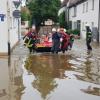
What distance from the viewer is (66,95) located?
37.7 feet

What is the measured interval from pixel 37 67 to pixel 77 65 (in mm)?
1930

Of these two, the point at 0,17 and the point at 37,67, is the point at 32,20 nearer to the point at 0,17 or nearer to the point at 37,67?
the point at 0,17

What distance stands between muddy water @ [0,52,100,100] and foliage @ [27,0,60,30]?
31930mm

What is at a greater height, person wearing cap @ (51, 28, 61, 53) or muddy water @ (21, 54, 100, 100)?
person wearing cap @ (51, 28, 61, 53)

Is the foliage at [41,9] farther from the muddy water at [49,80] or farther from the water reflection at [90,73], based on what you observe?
the water reflection at [90,73]

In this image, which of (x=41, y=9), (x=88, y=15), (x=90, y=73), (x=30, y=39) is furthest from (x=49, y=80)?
(x=41, y=9)

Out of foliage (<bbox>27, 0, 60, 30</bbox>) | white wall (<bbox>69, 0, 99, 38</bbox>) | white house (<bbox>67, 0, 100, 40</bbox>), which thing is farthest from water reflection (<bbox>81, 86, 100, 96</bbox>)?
foliage (<bbox>27, 0, 60, 30</bbox>)

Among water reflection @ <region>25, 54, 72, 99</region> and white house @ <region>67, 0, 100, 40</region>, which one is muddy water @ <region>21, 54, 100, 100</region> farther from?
white house @ <region>67, 0, 100, 40</region>

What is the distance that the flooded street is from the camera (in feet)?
37.5

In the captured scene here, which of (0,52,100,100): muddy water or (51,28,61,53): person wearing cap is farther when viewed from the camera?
(51,28,61,53): person wearing cap

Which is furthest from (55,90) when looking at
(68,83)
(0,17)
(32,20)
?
(32,20)

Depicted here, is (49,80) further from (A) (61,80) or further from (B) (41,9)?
(B) (41,9)

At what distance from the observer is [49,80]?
1391 cm

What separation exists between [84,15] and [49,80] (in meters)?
34.4
